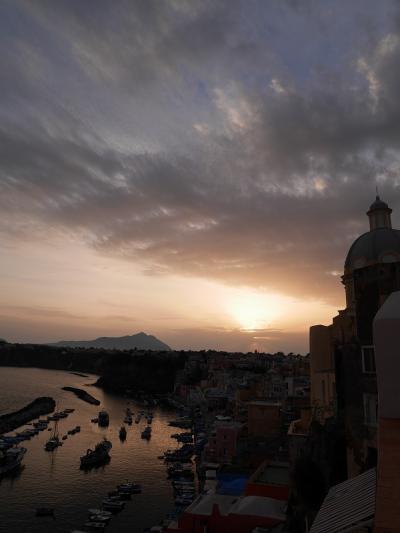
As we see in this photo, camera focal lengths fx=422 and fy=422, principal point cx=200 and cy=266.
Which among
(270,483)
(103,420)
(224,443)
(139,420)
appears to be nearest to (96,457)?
(224,443)

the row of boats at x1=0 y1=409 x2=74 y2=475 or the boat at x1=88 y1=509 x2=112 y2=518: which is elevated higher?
the row of boats at x1=0 y1=409 x2=74 y2=475

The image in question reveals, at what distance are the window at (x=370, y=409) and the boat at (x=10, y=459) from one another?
36467mm

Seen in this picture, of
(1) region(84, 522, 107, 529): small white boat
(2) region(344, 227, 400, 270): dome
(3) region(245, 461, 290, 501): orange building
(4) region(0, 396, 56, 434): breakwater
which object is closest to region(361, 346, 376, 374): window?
(2) region(344, 227, 400, 270): dome

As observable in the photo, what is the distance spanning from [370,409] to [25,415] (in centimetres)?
6516

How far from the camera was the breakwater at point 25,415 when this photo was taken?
59200mm

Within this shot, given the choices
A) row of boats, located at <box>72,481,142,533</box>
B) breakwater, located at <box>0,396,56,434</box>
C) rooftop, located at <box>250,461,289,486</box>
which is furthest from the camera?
breakwater, located at <box>0,396,56,434</box>

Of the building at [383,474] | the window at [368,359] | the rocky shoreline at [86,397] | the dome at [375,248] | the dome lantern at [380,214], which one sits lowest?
the rocky shoreline at [86,397]

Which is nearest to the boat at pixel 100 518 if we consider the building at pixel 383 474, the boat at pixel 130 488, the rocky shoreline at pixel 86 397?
the boat at pixel 130 488

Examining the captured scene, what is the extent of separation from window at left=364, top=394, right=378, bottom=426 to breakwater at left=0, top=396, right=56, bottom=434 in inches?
2166

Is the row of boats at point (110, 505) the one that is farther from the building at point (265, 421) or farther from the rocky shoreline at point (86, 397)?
the rocky shoreline at point (86, 397)

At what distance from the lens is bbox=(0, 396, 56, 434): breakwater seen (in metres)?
59.2

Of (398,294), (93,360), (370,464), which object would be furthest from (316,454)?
(93,360)

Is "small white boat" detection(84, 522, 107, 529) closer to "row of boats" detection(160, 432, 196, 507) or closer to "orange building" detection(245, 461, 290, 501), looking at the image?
"row of boats" detection(160, 432, 196, 507)

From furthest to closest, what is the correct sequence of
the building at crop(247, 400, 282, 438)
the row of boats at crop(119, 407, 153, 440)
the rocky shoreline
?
the rocky shoreline → the row of boats at crop(119, 407, 153, 440) → the building at crop(247, 400, 282, 438)
